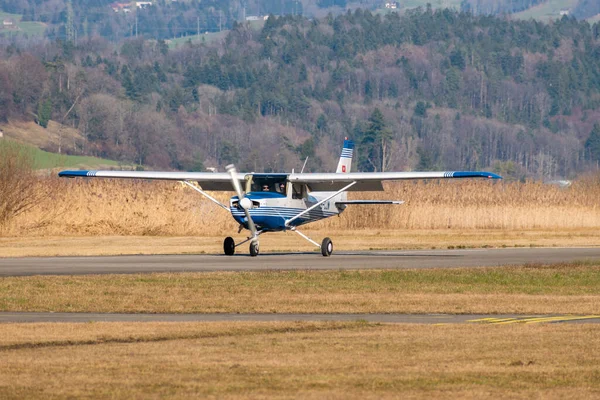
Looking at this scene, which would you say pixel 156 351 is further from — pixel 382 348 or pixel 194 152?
pixel 194 152

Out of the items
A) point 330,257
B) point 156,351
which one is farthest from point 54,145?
point 156,351

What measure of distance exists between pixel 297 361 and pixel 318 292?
8.16 m

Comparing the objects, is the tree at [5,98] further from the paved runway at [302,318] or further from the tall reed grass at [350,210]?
the paved runway at [302,318]

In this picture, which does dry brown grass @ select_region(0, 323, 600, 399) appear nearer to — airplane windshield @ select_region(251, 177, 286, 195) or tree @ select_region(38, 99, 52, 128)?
airplane windshield @ select_region(251, 177, 286, 195)

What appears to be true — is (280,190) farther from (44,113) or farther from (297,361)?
(44,113)

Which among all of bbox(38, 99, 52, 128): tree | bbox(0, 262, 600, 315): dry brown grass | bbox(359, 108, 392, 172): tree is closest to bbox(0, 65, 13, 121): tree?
bbox(38, 99, 52, 128): tree

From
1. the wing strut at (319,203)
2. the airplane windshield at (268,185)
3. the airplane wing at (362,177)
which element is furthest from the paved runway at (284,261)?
the airplane wing at (362,177)

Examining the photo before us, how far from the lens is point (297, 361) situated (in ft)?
40.9

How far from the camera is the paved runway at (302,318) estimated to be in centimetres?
1655

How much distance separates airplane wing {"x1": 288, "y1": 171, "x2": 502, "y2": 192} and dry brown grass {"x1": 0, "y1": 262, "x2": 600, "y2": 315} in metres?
6.84

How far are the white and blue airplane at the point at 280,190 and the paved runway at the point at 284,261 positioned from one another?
83cm

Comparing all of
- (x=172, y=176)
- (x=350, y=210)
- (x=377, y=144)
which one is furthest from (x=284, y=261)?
(x=377, y=144)

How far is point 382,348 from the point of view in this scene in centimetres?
1348

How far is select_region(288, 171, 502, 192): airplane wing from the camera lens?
32125mm
